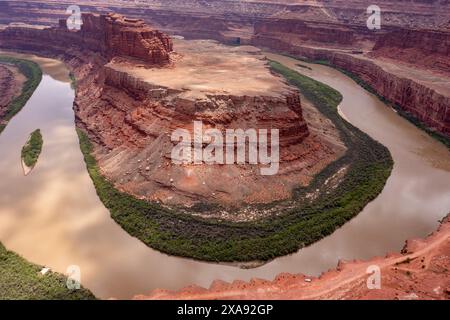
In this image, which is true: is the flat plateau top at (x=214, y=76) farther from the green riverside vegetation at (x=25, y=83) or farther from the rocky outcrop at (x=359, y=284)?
the rocky outcrop at (x=359, y=284)

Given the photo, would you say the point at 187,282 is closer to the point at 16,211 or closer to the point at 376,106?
the point at 16,211

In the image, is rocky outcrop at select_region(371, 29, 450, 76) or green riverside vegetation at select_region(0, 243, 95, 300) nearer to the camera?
green riverside vegetation at select_region(0, 243, 95, 300)

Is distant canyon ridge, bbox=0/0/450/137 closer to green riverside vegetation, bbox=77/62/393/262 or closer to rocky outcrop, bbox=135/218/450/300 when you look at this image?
green riverside vegetation, bbox=77/62/393/262

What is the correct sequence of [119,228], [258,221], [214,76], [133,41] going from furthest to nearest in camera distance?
[133,41], [214,76], [119,228], [258,221]

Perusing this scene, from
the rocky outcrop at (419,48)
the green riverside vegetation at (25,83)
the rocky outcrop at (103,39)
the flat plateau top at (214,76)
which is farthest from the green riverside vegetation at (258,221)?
the rocky outcrop at (419,48)
